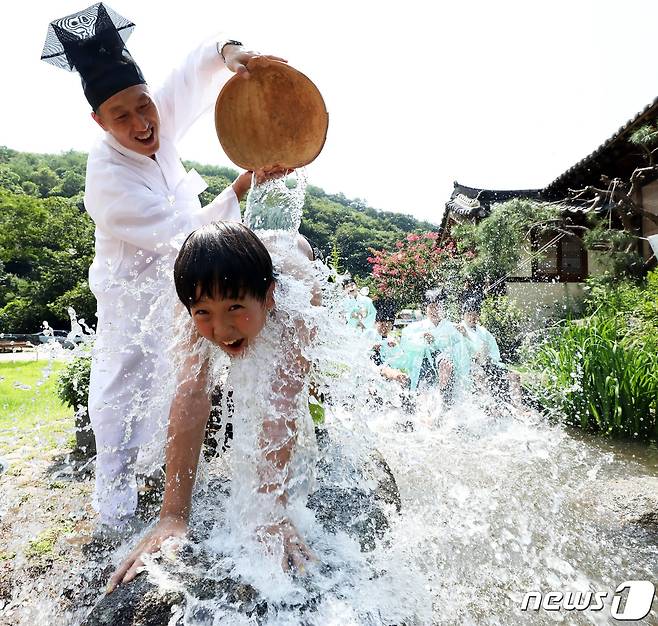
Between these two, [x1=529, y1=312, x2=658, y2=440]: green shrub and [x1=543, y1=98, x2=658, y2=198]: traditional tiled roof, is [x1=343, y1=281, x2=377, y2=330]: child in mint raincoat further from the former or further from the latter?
A: [x1=543, y1=98, x2=658, y2=198]: traditional tiled roof

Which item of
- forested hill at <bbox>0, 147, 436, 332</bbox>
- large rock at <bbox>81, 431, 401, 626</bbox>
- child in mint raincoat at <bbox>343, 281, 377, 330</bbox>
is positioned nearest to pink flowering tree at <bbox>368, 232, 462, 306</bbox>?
forested hill at <bbox>0, 147, 436, 332</bbox>

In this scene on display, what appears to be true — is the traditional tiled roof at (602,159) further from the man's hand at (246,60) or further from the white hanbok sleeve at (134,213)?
the white hanbok sleeve at (134,213)

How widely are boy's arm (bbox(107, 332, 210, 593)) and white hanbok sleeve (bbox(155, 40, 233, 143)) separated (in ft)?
4.37

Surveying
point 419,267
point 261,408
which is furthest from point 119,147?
point 419,267

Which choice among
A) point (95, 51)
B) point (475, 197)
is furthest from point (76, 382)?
point (475, 197)

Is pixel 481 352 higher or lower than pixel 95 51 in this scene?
lower

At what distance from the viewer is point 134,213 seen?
6.72 feet

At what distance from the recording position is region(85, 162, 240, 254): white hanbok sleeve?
2049mm

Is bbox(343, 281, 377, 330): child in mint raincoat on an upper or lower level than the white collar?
lower

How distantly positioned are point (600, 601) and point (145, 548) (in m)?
1.78

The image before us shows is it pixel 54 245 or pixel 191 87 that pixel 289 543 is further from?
pixel 54 245

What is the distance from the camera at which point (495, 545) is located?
2512mm

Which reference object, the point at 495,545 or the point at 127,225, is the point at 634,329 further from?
the point at 127,225

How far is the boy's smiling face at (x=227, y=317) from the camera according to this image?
1505mm
